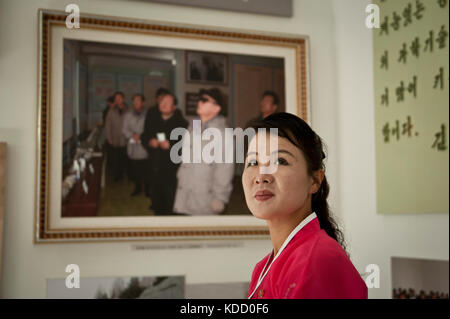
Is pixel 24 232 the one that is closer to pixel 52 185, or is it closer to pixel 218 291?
pixel 52 185

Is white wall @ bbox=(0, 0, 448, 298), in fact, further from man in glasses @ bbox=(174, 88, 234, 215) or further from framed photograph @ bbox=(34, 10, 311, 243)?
man in glasses @ bbox=(174, 88, 234, 215)

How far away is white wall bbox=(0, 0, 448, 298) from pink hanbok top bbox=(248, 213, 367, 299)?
118cm

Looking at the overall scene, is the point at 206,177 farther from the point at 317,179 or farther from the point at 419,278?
the point at 317,179

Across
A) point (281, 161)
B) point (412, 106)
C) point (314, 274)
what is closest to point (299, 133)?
point (281, 161)

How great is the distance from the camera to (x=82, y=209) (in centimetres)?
208

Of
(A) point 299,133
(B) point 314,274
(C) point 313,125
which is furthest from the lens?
(C) point 313,125

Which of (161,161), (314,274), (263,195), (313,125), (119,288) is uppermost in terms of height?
(313,125)

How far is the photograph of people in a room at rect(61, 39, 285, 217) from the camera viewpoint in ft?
6.88

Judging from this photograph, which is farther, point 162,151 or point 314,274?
point 162,151

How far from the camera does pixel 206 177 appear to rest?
2.27 meters

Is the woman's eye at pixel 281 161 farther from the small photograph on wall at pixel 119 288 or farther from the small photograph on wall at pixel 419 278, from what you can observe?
the small photograph on wall at pixel 119 288

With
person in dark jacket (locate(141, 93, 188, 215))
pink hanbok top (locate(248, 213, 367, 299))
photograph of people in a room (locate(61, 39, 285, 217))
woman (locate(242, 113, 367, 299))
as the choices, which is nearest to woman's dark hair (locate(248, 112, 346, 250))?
woman (locate(242, 113, 367, 299))

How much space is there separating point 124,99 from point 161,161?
30 centimetres

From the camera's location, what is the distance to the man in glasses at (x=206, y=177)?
222 centimetres
